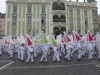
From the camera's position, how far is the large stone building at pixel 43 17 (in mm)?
41969

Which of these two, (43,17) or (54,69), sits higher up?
(43,17)

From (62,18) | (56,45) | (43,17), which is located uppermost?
(43,17)

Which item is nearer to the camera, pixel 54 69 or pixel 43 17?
pixel 54 69

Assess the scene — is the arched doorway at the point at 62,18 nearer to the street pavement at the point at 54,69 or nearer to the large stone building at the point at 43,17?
the large stone building at the point at 43,17

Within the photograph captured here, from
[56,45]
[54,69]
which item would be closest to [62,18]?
[56,45]

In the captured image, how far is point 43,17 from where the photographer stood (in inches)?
1683

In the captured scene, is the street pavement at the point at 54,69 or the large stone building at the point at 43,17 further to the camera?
the large stone building at the point at 43,17

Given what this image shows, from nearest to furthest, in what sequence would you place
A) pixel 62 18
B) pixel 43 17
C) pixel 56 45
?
1. pixel 56 45
2. pixel 43 17
3. pixel 62 18

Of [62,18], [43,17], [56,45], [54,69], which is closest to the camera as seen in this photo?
[54,69]

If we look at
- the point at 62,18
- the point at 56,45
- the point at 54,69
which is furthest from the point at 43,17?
the point at 54,69

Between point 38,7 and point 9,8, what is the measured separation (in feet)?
27.6

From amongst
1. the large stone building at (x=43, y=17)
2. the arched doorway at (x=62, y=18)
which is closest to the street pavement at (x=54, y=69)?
the large stone building at (x=43, y=17)

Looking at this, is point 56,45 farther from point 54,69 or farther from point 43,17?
point 43,17

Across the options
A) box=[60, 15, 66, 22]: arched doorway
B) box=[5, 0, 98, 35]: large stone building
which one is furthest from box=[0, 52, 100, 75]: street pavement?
box=[60, 15, 66, 22]: arched doorway
